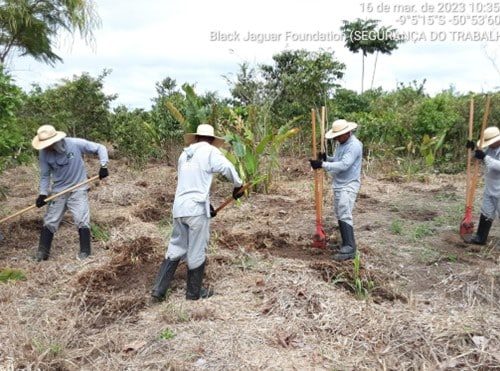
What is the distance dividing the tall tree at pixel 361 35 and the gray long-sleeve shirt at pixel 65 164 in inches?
701

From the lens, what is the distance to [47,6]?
988 cm

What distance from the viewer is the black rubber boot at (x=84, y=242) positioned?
5.77 m

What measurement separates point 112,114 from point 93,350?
35.9 ft

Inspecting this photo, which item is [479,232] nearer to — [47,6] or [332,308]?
[332,308]

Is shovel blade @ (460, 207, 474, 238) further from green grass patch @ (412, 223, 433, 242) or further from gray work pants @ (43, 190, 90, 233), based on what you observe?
gray work pants @ (43, 190, 90, 233)

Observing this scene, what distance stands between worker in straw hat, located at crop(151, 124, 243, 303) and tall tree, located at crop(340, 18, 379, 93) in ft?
60.8


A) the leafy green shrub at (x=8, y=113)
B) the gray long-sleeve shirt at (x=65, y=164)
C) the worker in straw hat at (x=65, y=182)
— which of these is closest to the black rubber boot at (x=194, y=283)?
the worker in straw hat at (x=65, y=182)

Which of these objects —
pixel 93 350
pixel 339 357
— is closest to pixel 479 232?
pixel 339 357

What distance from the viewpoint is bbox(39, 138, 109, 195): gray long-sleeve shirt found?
18.6ft

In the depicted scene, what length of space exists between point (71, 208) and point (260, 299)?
266cm

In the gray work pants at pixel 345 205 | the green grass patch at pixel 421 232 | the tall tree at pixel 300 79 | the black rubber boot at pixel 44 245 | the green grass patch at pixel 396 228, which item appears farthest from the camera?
the tall tree at pixel 300 79

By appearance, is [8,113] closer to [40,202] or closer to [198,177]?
[40,202]

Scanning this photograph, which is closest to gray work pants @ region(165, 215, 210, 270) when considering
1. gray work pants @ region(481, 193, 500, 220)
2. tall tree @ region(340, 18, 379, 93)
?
gray work pants @ region(481, 193, 500, 220)

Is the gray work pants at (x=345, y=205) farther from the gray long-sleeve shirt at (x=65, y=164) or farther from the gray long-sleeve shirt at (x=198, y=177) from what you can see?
the gray long-sleeve shirt at (x=65, y=164)
